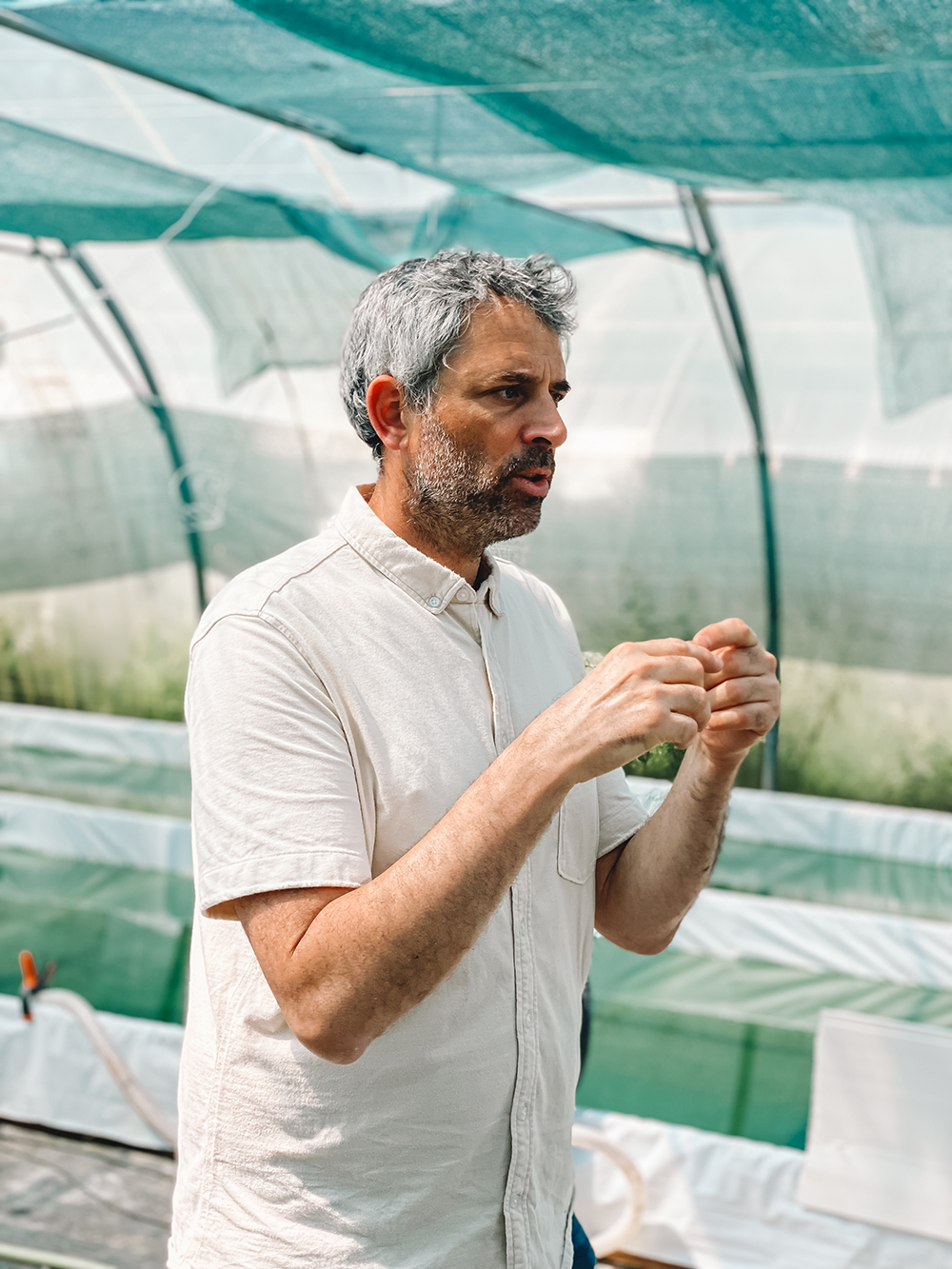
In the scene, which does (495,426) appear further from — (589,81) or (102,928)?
(102,928)

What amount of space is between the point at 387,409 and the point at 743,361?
11.5 ft

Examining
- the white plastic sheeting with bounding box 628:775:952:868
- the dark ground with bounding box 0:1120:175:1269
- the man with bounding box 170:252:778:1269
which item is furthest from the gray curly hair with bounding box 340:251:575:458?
the white plastic sheeting with bounding box 628:775:952:868

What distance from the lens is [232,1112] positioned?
1080 mm

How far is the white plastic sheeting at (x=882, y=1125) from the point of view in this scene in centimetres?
249

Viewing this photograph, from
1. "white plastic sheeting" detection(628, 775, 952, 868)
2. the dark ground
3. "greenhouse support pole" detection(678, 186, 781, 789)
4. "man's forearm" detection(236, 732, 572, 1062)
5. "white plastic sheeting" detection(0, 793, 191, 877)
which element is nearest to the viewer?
"man's forearm" detection(236, 732, 572, 1062)

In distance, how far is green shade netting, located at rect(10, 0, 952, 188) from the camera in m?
1.92

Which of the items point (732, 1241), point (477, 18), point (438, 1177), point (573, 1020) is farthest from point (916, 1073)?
point (477, 18)

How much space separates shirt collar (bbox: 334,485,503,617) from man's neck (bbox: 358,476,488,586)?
0.02 meters

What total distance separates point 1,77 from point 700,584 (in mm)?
3116

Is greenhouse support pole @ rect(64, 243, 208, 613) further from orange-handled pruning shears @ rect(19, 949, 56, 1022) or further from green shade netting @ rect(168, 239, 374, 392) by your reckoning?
orange-handled pruning shears @ rect(19, 949, 56, 1022)

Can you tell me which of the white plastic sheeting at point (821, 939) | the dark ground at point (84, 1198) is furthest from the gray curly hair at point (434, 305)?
the white plastic sheeting at point (821, 939)

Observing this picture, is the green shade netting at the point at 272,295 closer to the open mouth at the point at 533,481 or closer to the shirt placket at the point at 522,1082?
the open mouth at the point at 533,481

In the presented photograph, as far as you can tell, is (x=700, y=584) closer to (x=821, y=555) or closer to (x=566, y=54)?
(x=821, y=555)

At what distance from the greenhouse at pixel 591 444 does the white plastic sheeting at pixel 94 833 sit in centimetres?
2
